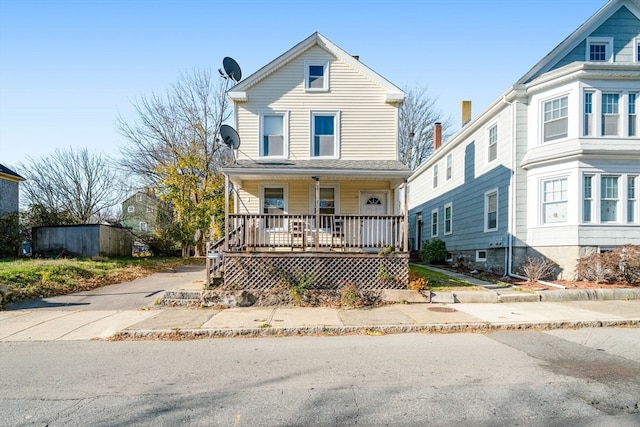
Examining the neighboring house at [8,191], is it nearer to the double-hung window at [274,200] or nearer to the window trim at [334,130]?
the double-hung window at [274,200]

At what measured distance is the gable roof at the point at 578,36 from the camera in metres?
13.7

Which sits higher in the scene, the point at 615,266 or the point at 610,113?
the point at 610,113

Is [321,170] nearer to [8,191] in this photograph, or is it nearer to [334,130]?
[334,130]

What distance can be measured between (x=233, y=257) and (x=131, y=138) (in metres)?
21.2

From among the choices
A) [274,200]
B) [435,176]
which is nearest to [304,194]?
[274,200]

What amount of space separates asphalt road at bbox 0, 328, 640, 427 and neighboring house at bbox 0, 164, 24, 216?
2122 cm

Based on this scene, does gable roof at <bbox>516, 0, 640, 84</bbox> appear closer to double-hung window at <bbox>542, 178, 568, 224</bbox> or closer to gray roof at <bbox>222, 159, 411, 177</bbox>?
double-hung window at <bbox>542, 178, 568, 224</bbox>

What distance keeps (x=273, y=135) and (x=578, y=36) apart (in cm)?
1200

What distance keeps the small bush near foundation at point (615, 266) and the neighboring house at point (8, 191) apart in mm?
29375

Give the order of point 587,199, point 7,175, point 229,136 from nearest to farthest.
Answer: point 587,199 → point 229,136 → point 7,175

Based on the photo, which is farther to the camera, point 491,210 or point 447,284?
point 491,210

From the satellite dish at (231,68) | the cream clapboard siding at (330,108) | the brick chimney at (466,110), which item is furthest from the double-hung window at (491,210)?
the satellite dish at (231,68)

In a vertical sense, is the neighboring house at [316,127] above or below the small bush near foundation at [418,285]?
above

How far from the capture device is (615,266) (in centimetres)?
1115
